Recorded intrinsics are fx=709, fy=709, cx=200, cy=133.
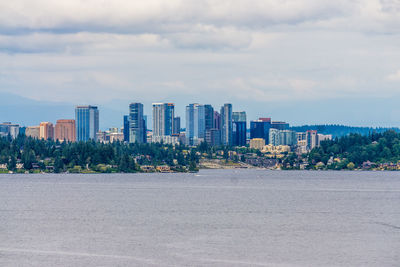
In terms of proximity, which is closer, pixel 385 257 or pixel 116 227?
pixel 385 257

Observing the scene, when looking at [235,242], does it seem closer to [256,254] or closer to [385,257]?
[256,254]

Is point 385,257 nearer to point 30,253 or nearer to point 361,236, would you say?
point 361,236

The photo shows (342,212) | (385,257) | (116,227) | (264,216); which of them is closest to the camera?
(385,257)

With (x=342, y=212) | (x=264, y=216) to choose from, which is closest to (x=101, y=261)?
(x=264, y=216)

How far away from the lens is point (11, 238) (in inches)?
4363

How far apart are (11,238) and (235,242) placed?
35.0m

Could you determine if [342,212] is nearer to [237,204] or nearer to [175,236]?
[237,204]

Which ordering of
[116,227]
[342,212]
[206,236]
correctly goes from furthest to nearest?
[342,212] < [116,227] < [206,236]

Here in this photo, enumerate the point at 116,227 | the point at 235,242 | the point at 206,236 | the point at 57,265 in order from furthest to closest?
the point at 116,227 < the point at 206,236 < the point at 235,242 < the point at 57,265

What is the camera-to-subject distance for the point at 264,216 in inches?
5969

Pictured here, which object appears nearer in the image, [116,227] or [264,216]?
[116,227]

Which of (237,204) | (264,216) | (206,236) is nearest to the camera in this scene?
(206,236)

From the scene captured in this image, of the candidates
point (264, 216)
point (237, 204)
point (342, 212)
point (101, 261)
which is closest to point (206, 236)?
point (101, 261)

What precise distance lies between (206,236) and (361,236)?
83.2 feet
